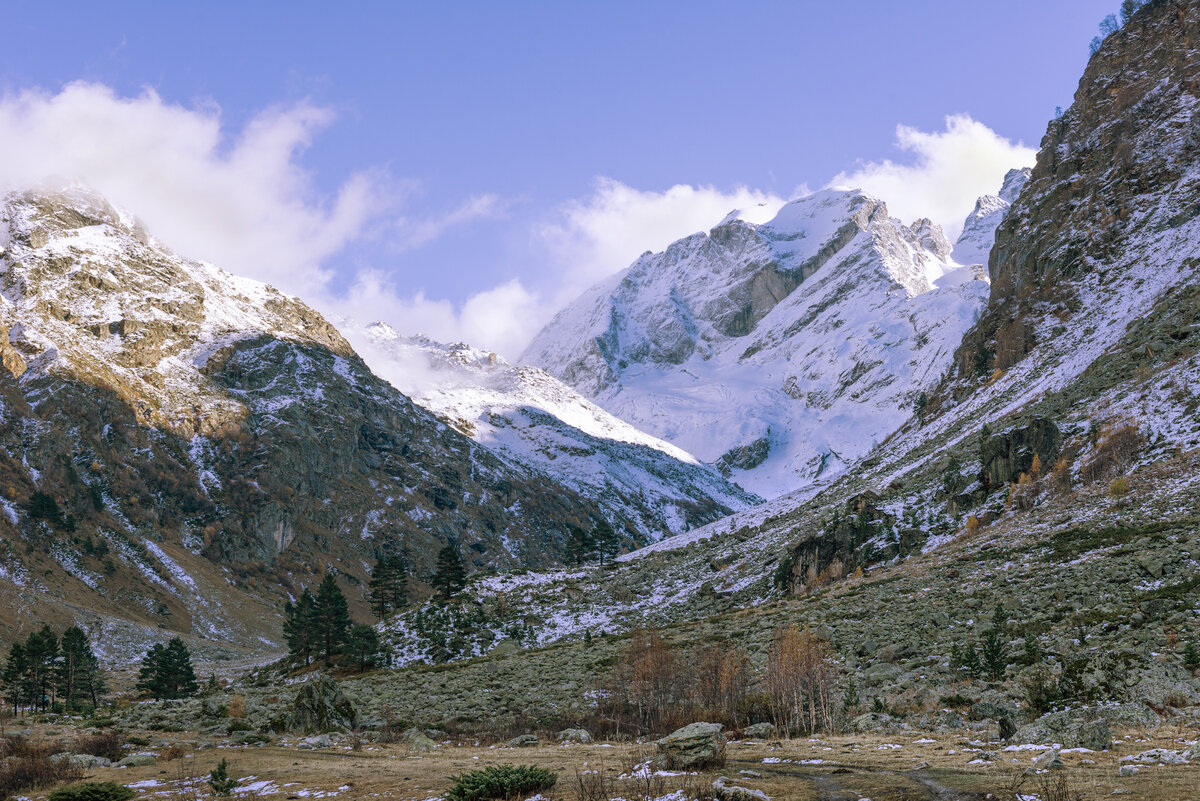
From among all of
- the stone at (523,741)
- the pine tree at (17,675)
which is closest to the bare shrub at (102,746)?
the stone at (523,741)

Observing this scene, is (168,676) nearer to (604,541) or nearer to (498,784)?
(604,541)

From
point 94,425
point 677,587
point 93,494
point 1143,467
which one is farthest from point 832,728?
point 94,425

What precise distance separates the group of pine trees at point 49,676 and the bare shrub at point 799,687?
46844mm

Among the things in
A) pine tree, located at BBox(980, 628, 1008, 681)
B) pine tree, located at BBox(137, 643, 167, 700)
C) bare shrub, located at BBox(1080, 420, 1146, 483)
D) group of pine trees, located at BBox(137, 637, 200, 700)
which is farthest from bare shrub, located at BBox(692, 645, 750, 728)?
pine tree, located at BBox(137, 643, 167, 700)

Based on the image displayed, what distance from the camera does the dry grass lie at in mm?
14711

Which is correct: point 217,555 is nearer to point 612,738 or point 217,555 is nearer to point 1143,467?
point 612,738

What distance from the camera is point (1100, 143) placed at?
359 ft

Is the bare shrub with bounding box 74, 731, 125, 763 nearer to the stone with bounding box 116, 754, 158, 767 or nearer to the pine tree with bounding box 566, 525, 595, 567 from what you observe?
the stone with bounding box 116, 754, 158, 767

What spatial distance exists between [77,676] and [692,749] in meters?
61.0

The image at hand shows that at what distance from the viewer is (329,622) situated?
70.8 meters

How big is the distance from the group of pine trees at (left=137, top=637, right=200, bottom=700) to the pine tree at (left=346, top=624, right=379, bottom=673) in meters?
12.4

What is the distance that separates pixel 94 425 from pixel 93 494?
19.6 metres

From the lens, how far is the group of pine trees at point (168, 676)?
6341 centimetres

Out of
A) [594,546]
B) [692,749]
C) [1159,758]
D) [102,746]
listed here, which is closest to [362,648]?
[102,746]
